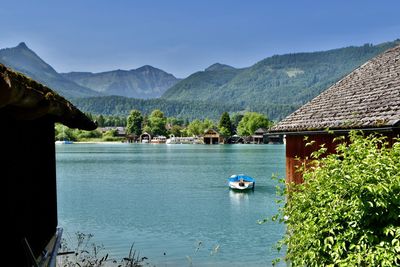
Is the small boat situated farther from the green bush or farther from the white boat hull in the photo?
the green bush

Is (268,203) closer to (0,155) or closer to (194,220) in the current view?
(194,220)

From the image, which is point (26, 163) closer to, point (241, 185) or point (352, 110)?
point (352, 110)

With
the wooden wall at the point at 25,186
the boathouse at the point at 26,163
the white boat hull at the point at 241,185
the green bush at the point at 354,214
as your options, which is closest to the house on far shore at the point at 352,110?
the green bush at the point at 354,214

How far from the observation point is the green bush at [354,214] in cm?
571

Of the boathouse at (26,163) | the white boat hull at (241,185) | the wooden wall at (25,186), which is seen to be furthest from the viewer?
the white boat hull at (241,185)

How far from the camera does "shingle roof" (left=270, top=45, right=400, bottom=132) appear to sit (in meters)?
11.6

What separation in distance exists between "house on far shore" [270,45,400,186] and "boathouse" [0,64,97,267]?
6.50 metres

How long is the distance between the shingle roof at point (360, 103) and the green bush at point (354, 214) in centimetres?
462

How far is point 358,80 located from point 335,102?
4.45ft

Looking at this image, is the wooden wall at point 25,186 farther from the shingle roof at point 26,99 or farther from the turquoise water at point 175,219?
the turquoise water at point 175,219

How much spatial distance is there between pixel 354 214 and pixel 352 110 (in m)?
7.71

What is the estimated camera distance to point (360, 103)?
13.2m

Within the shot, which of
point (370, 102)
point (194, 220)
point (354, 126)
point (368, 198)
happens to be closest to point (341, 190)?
point (368, 198)

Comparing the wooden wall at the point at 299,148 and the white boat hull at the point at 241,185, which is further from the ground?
the wooden wall at the point at 299,148
